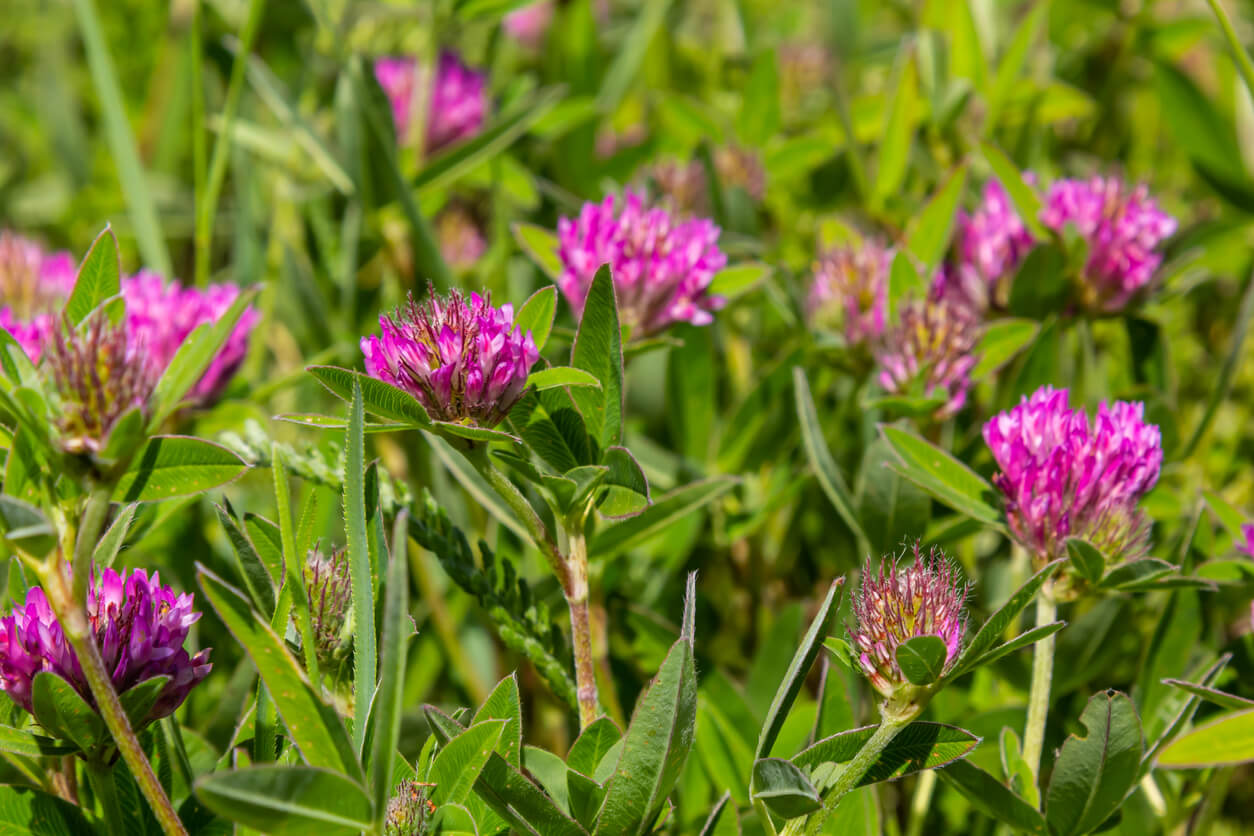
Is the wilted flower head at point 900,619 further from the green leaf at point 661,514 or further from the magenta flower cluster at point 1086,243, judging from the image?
the magenta flower cluster at point 1086,243

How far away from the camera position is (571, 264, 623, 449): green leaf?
925 millimetres

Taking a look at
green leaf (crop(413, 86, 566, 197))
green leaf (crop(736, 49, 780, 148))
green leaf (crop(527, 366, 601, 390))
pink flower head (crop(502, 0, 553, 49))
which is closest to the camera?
green leaf (crop(527, 366, 601, 390))

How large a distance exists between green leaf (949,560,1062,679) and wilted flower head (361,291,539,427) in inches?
14.4

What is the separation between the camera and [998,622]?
82 centimetres

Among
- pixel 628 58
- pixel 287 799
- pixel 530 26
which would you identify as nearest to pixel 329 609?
pixel 287 799

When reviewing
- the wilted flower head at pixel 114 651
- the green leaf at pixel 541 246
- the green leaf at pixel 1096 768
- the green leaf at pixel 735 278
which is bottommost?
the green leaf at pixel 1096 768

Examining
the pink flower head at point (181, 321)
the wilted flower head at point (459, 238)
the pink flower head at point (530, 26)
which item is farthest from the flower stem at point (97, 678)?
the pink flower head at point (530, 26)

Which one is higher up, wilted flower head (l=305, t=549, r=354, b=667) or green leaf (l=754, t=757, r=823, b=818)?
wilted flower head (l=305, t=549, r=354, b=667)

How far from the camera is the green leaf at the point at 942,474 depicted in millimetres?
1071

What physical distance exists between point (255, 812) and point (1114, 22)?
238 cm

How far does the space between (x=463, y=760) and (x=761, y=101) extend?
4.70ft

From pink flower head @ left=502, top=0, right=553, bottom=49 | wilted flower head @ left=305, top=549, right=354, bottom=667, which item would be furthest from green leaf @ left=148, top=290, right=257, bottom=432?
pink flower head @ left=502, top=0, right=553, bottom=49

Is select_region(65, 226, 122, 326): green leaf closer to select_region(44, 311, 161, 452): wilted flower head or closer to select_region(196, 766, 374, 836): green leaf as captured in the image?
select_region(44, 311, 161, 452): wilted flower head

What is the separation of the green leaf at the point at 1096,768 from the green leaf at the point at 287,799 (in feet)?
1.70
